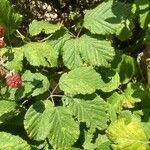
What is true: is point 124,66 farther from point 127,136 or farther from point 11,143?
point 11,143

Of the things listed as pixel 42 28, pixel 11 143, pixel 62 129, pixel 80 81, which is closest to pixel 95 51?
pixel 80 81

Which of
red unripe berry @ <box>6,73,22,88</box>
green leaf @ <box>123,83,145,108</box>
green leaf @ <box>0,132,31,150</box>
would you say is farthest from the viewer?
green leaf @ <box>123,83,145,108</box>

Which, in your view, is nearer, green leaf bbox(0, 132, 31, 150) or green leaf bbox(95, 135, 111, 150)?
green leaf bbox(0, 132, 31, 150)

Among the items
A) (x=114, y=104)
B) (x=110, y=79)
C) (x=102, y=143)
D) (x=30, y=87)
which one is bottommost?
(x=102, y=143)

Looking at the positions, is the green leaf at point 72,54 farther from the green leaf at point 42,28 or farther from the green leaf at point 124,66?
the green leaf at point 124,66

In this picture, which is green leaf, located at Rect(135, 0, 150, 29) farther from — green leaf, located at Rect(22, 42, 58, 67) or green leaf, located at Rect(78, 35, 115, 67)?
green leaf, located at Rect(22, 42, 58, 67)

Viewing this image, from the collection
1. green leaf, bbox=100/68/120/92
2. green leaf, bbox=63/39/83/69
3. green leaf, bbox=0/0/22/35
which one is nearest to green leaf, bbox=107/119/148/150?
green leaf, bbox=100/68/120/92

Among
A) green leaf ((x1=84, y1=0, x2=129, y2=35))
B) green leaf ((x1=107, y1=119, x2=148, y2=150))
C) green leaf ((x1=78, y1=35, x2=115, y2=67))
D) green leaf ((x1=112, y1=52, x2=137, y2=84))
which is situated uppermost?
green leaf ((x1=84, y1=0, x2=129, y2=35))
